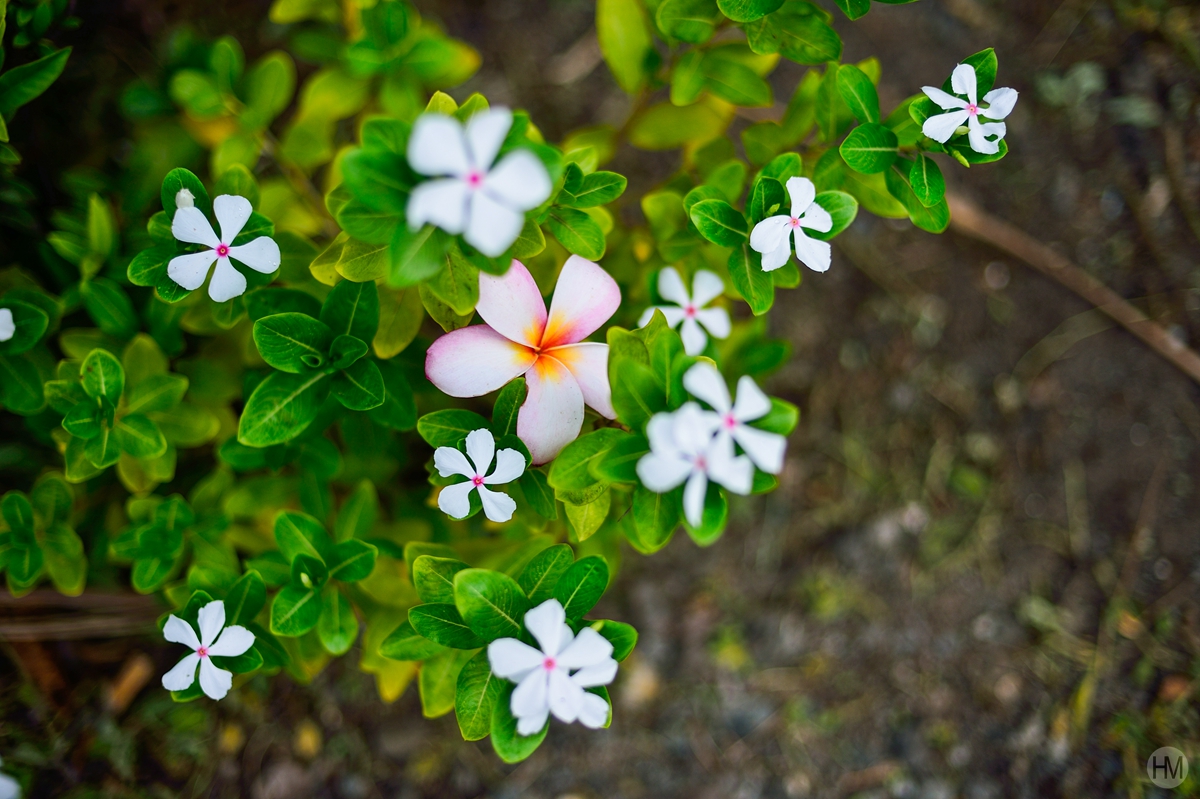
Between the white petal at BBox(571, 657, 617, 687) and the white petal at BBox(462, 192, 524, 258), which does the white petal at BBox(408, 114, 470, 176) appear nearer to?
the white petal at BBox(462, 192, 524, 258)

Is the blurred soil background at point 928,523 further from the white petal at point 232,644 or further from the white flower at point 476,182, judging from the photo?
the white flower at point 476,182

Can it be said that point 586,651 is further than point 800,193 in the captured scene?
No

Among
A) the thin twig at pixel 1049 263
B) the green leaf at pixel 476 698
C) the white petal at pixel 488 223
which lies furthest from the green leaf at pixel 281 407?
the thin twig at pixel 1049 263

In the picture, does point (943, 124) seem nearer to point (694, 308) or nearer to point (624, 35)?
point (694, 308)

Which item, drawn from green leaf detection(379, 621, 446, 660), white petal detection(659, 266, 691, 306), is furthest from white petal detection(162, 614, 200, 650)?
white petal detection(659, 266, 691, 306)

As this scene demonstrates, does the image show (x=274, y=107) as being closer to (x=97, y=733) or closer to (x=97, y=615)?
(x=97, y=615)

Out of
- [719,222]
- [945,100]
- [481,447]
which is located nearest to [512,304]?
[481,447]

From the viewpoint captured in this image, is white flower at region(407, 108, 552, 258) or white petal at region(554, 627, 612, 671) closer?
white flower at region(407, 108, 552, 258)
